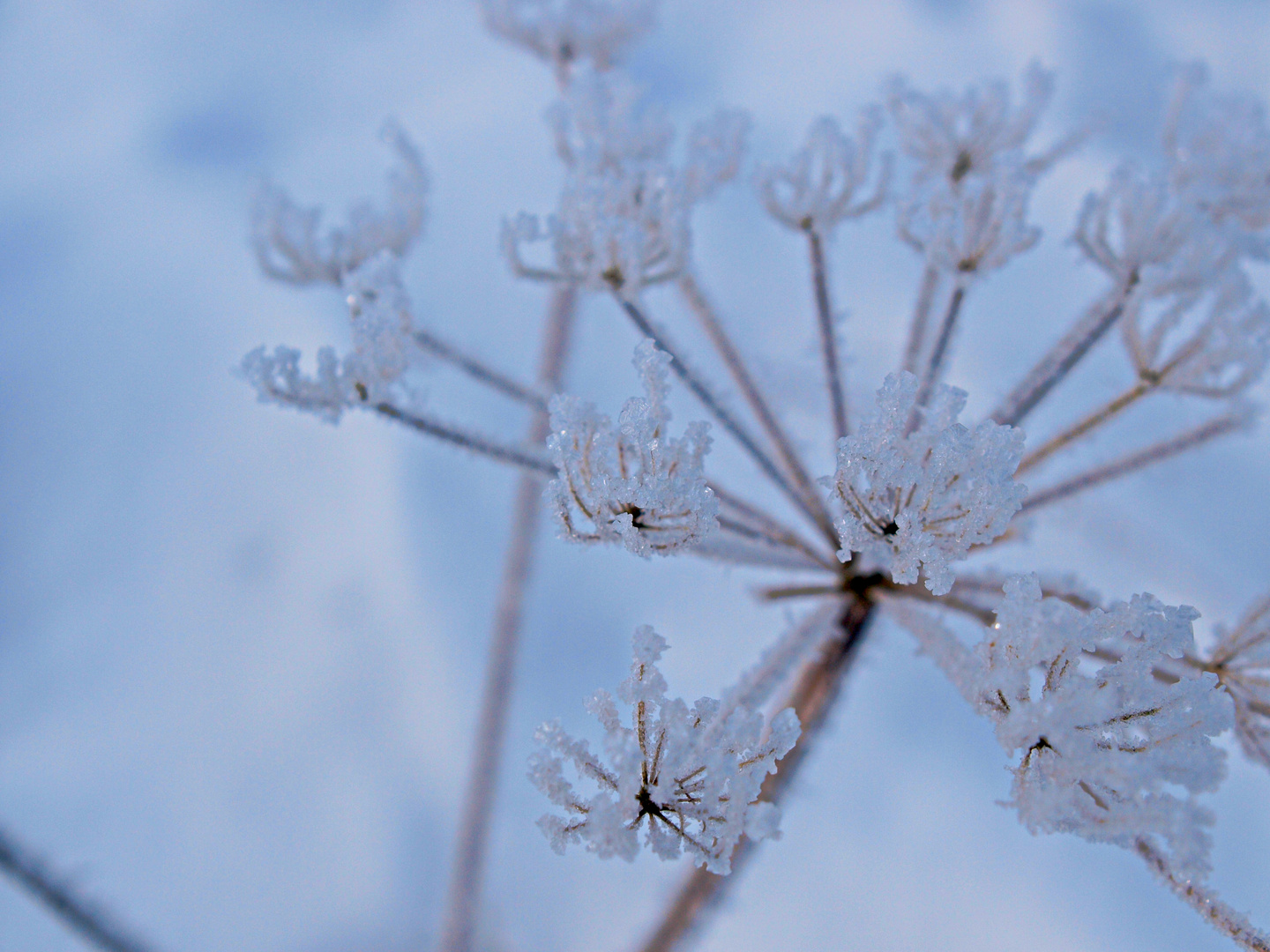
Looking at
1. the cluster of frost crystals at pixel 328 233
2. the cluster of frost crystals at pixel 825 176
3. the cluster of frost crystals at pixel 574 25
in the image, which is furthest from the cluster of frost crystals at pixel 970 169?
the cluster of frost crystals at pixel 328 233

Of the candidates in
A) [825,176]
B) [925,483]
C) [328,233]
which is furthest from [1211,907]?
[328,233]

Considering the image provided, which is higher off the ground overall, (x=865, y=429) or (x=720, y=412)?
(x=720, y=412)

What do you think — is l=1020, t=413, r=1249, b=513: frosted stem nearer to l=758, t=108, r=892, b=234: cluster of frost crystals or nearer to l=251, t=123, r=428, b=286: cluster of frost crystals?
l=758, t=108, r=892, b=234: cluster of frost crystals

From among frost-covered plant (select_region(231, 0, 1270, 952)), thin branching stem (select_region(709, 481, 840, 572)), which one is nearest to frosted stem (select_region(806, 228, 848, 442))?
frost-covered plant (select_region(231, 0, 1270, 952))

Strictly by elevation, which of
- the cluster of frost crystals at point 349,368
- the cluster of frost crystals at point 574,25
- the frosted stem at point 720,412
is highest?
the cluster of frost crystals at point 574,25

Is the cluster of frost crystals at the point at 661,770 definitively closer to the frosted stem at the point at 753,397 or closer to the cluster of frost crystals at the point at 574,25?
the frosted stem at the point at 753,397

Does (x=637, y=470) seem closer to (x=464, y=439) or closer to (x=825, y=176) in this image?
(x=464, y=439)

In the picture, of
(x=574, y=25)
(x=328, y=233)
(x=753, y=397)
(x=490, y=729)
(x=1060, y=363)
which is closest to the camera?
(x=1060, y=363)
